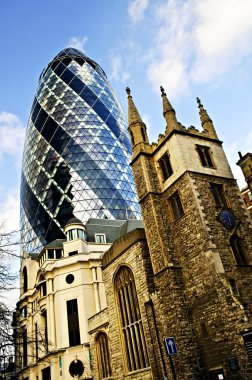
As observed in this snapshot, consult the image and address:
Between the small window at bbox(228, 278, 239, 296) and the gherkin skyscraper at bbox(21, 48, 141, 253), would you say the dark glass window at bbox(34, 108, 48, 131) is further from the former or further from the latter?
the small window at bbox(228, 278, 239, 296)

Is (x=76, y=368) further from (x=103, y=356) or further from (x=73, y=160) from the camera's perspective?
(x=73, y=160)

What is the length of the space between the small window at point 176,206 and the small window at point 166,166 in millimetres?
1551

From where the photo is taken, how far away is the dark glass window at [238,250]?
1703 cm

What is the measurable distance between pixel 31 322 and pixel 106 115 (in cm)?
3916

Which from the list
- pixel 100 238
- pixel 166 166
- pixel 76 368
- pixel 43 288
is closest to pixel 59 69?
pixel 100 238

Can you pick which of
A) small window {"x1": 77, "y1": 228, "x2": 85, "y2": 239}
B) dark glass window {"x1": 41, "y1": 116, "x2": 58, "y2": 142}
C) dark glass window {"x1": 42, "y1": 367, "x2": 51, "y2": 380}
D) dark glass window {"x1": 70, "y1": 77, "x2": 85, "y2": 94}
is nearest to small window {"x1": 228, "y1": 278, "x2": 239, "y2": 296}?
small window {"x1": 77, "y1": 228, "x2": 85, "y2": 239}

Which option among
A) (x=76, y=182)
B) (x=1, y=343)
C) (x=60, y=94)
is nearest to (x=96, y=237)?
(x=76, y=182)

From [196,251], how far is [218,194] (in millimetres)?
3886

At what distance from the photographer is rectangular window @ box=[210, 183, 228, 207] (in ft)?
61.5

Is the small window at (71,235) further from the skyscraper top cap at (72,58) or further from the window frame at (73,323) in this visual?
the skyscraper top cap at (72,58)

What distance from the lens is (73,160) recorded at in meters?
56.1

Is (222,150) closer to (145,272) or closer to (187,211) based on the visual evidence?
(187,211)

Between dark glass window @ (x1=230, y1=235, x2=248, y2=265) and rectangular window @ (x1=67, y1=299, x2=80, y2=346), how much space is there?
62.5 ft

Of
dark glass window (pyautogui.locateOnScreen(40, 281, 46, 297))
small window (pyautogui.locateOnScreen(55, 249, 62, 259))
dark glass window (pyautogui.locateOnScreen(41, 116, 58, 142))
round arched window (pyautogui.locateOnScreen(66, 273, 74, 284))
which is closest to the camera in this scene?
round arched window (pyautogui.locateOnScreen(66, 273, 74, 284))
